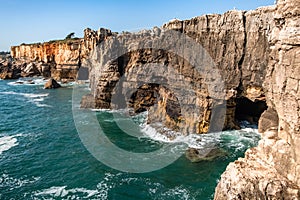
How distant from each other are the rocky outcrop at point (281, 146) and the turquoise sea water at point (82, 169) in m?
9.64

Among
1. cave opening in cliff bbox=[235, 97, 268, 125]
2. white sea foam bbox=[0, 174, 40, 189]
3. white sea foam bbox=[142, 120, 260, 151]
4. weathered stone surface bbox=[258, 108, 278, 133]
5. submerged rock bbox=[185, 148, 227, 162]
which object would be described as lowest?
white sea foam bbox=[0, 174, 40, 189]

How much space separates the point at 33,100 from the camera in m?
59.5

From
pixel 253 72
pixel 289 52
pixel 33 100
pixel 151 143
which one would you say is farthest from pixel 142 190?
pixel 33 100

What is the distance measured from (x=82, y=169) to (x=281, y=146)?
774 inches

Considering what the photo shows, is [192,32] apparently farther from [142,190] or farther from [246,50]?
[142,190]

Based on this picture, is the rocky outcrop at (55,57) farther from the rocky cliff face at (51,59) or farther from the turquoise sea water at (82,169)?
the turquoise sea water at (82,169)

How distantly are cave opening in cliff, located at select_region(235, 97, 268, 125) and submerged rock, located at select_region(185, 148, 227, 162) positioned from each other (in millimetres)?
10575

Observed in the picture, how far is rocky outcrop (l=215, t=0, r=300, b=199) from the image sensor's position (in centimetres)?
944

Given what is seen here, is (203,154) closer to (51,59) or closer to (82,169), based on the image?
(82,169)

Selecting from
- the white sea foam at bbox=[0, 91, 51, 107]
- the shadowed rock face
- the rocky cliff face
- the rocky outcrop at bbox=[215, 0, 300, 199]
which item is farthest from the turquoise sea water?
the rocky cliff face

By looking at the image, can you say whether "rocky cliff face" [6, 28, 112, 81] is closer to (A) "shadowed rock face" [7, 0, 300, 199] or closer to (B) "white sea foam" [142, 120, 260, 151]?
(A) "shadowed rock face" [7, 0, 300, 199]

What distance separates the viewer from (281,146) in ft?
34.9

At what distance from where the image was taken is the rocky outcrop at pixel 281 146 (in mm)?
9438

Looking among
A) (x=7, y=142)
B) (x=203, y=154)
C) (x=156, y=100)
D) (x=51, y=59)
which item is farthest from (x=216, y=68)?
(x=51, y=59)
